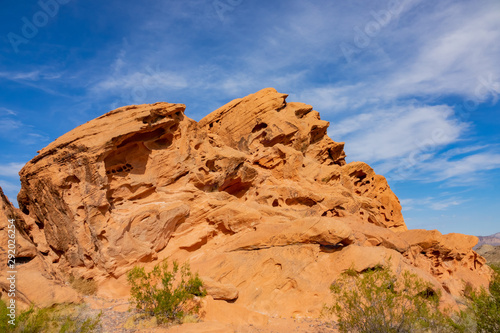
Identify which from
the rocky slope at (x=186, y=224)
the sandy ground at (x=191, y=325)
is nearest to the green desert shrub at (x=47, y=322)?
the sandy ground at (x=191, y=325)

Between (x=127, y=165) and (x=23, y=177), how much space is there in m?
4.93

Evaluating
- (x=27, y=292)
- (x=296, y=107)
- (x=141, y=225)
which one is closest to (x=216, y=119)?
(x=296, y=107)

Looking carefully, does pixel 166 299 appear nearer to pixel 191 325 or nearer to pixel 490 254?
pixel 191 325

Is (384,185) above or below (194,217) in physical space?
above

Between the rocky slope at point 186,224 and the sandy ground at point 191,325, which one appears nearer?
the sandy ground at point 191,325

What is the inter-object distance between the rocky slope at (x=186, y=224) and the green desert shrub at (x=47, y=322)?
124cm

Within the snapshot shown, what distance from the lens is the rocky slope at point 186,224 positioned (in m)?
15.4

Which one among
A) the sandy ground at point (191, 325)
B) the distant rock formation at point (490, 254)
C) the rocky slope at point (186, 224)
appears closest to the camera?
the sandy ground at point (191, 325)

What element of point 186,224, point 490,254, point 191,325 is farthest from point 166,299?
point 490,254

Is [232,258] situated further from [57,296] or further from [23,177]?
[23,177]

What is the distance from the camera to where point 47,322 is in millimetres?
10250

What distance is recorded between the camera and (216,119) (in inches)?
1293

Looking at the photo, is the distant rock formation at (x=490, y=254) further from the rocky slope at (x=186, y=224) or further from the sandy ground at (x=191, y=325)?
the sandy ground at (x=191, y=325)

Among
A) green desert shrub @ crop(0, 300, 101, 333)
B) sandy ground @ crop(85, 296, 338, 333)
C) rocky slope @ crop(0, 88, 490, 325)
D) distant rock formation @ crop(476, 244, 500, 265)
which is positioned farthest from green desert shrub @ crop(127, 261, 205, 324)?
distant rock formation @ crop(476, 244, 500, 265)
